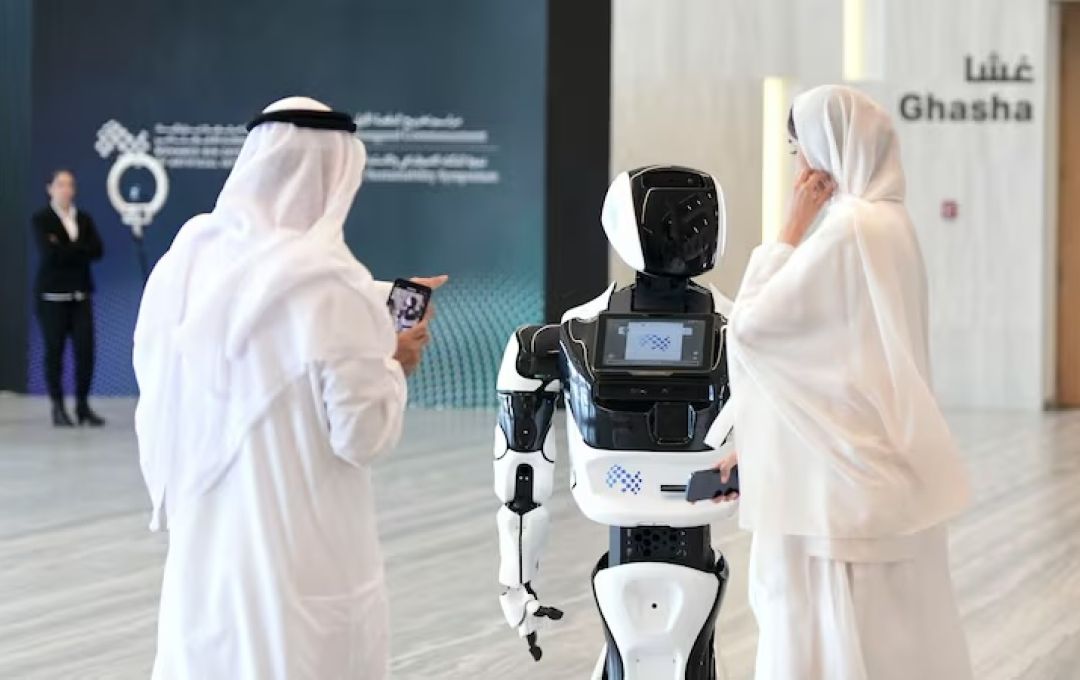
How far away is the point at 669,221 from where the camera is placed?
12.1ft

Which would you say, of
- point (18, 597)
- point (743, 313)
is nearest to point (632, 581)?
point (743, 313)

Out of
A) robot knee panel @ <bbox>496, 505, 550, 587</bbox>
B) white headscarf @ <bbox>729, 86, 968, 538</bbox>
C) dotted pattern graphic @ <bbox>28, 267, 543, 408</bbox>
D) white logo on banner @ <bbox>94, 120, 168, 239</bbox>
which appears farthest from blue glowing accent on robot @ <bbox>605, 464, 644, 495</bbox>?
white logo on banner @ <bbox>94, 120, 168, 239</bbox>

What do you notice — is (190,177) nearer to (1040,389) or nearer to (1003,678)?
(1040,389)

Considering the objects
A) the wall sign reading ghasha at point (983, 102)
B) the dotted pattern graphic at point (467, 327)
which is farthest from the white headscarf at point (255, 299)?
the wall sign reading ghasha at point (983, 102)

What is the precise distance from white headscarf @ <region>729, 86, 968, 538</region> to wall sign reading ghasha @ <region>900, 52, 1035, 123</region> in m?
9.20

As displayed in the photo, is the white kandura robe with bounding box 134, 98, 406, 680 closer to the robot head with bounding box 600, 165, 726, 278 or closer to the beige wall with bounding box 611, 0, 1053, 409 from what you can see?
the robot head with bounding box 600, 165, 726, 278

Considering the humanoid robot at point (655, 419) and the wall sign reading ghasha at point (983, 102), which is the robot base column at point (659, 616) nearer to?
the humanoid robot at point (655, 419)

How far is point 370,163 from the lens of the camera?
11734mm

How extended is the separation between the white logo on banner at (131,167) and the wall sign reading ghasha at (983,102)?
5.35 m

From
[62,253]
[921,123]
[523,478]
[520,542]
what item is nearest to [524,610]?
[520,542]

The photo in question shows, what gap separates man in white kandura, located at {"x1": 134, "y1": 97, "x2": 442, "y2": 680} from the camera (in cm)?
298

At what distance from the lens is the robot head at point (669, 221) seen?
3684 mm

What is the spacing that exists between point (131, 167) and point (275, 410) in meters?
9.38

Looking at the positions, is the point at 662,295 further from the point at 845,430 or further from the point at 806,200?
the point at 845,430
